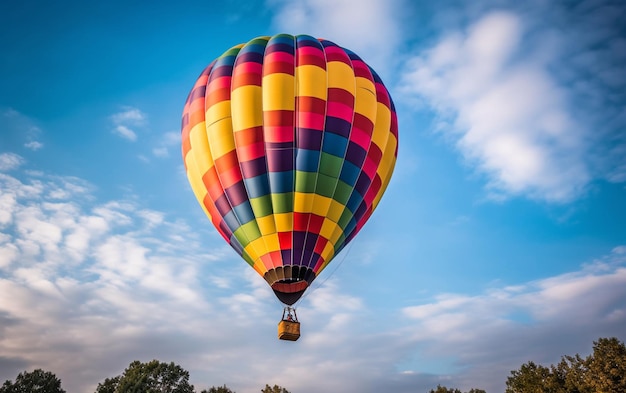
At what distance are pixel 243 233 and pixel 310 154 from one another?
12.7ft

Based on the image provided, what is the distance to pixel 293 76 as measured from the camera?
17141 mm

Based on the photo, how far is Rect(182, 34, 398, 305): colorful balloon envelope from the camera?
1608 cm

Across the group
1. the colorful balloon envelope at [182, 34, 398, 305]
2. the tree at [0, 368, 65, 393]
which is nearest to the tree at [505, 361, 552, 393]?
the colorful balloon envelope at [182, 34, 398, 305]

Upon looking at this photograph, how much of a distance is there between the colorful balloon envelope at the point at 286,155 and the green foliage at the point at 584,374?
21085 mm

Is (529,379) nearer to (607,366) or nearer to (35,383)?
(607,366)

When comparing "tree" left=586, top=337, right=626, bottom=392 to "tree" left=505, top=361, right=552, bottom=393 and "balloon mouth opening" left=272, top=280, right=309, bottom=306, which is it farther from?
"balloon mouth opening" left=272, top=280, right=309, bottom=306

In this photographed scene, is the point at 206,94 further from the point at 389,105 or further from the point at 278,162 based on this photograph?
the point at 389,105

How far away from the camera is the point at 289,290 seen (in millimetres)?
16062

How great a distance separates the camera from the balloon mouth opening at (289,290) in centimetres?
1598

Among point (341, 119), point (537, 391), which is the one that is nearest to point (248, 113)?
point (341, 119)

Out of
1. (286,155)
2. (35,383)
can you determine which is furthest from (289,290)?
(35,383)

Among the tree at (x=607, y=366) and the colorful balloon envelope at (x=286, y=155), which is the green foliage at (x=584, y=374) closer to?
the tree at (x=607, y=366)

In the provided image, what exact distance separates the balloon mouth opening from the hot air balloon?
0.12 ft

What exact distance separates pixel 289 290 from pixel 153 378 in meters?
31.6
